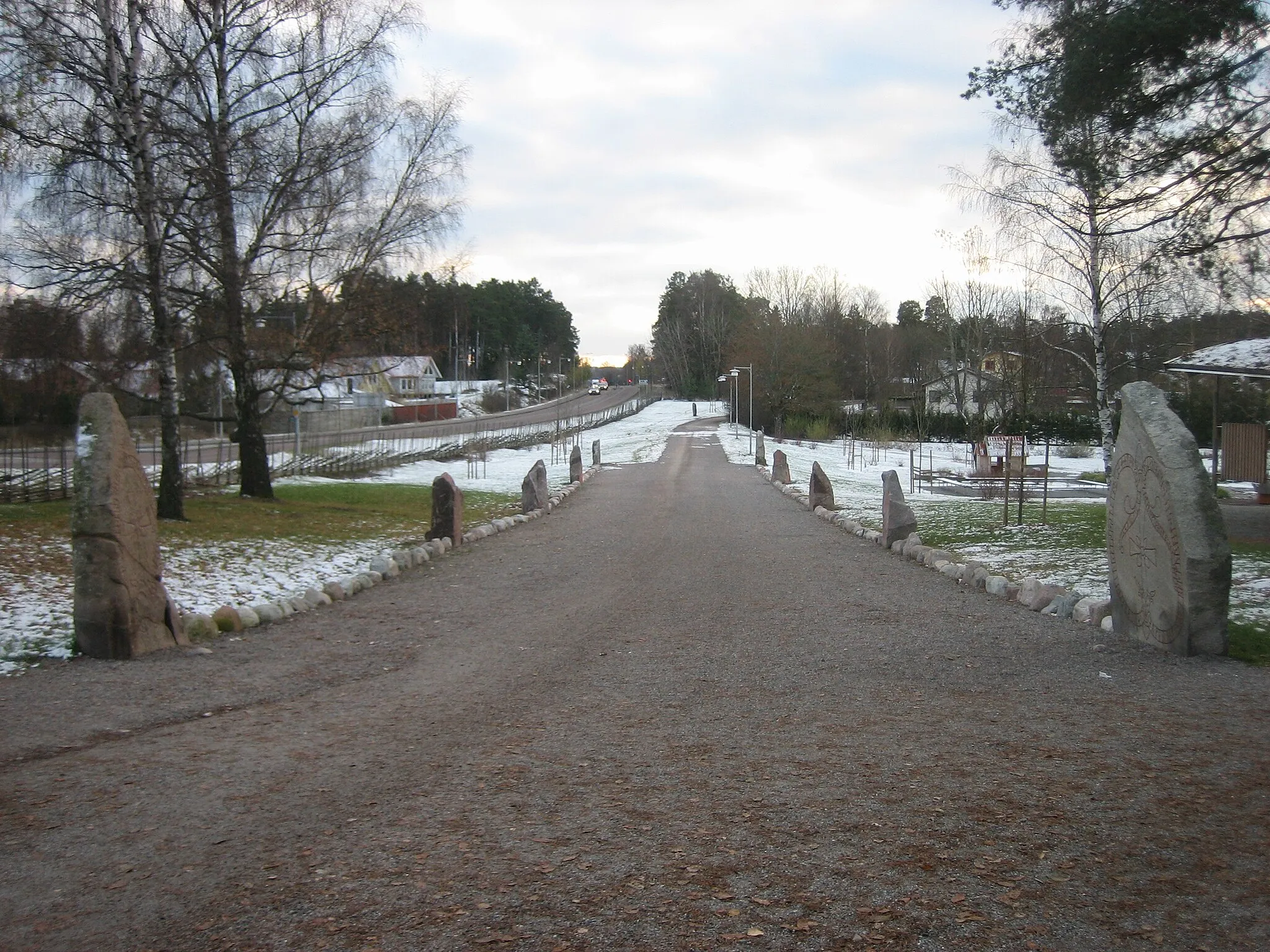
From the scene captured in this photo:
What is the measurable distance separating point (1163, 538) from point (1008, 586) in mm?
2656

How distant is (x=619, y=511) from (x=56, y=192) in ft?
36.3

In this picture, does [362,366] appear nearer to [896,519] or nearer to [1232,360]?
[896,519]

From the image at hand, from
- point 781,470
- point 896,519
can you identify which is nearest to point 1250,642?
point 896,519

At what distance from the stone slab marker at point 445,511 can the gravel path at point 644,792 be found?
17.8 ft

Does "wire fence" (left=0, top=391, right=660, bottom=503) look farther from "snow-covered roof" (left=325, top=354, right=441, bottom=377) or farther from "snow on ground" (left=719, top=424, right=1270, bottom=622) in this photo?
"snow on ground" (left=719, top=424, right=1270, bottom=622)

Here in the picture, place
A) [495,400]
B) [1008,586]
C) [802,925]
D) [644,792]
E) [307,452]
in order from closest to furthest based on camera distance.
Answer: [802,925] → [644,792] → [1008,586] → [307,452] → [495,400]

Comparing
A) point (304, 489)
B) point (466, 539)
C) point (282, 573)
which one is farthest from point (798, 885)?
point (304, 489)

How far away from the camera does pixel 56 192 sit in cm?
1373

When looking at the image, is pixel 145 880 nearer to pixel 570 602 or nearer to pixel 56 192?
pixel 570 602

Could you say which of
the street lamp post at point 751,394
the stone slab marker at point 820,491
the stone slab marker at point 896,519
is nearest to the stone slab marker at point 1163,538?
the stone slab marker at point 896,519

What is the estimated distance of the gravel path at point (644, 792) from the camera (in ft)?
10.4

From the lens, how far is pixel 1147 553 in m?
7.19

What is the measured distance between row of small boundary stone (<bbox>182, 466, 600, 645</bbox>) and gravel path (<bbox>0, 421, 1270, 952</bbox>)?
0.28 m

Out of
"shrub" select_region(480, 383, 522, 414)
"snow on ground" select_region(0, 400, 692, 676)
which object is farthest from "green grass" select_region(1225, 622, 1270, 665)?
"shrub" select_region(480, 383, 522, 414)
